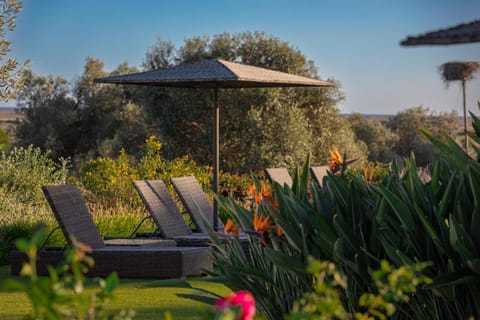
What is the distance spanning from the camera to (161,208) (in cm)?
1011

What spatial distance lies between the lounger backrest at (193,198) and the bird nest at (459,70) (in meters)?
21.7

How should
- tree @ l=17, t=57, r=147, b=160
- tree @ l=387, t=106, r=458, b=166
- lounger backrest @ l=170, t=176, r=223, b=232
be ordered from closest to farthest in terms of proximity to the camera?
lounger backrest @ l=170, t=176, r=223, b=232 → tree @ l=17, t=57, r=147, b=160 → tree @ l=387, t=106, r=458, b=166

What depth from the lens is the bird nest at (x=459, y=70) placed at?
1208 inches

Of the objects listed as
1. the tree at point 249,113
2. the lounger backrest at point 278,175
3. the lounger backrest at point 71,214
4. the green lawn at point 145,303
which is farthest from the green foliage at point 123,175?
the tree at point 249,113

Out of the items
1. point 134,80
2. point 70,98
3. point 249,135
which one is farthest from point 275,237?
point 70,98

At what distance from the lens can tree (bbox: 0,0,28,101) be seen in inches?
408

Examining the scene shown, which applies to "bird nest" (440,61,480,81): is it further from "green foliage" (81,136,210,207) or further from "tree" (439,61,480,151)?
"green foliage" (81,136,210,207)

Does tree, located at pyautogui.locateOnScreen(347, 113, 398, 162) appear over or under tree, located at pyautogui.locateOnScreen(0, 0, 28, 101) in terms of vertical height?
under

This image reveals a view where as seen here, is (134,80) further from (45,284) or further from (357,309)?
(45,284)

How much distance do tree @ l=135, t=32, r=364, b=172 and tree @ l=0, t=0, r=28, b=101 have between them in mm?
13236

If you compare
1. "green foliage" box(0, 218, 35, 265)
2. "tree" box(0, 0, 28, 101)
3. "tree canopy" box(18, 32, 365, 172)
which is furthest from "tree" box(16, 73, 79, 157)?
"green foliage" box(0, 218, 35, 265)

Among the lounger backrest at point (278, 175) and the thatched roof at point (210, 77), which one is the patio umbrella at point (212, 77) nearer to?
the thatched roof at point (210, 77)

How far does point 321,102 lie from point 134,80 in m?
16.5

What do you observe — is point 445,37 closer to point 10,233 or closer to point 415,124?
point 10,233
